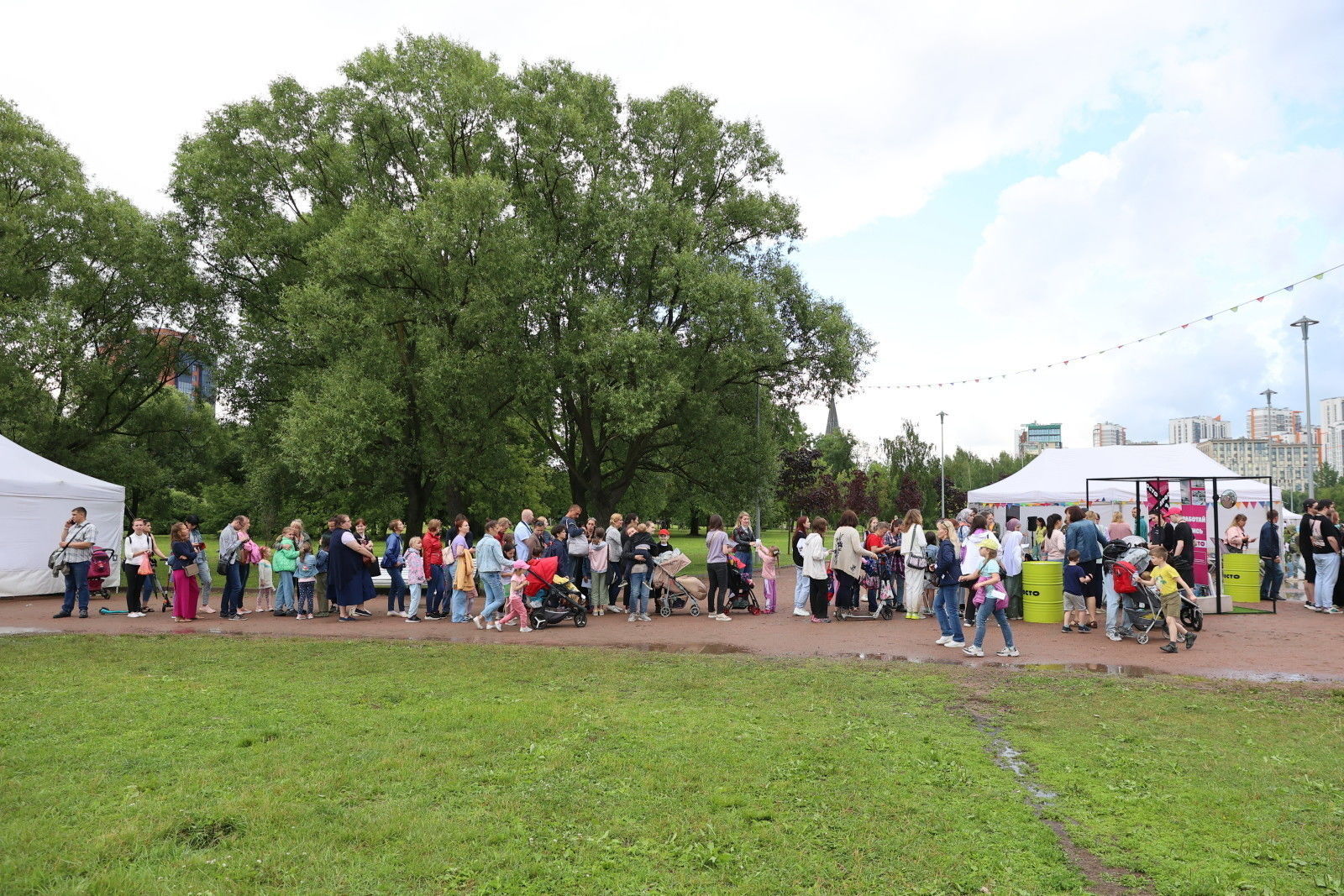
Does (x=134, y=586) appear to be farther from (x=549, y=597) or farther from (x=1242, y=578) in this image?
(x=1242, y=578)

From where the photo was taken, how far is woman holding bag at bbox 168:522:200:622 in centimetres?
1341

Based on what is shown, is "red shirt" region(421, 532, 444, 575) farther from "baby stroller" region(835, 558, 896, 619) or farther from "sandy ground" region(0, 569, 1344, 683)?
"baby stroller" region(835, 558, 896, 619)

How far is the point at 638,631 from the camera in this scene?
12.8 m

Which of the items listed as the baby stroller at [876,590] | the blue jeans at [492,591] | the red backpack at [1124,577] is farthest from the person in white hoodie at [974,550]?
the blue jeans at [492,591]

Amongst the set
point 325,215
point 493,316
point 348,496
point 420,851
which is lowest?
point 420,851

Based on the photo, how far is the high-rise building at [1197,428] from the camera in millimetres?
115312

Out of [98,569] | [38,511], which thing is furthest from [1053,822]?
[38,511]

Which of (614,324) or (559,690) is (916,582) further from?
(614,324)

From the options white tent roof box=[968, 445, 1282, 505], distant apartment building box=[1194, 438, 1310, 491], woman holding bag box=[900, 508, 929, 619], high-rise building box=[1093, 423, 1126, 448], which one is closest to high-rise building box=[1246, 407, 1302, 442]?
distant apartment building box=[1194, 438, 1310, 491]

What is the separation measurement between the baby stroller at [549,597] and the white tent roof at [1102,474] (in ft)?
39.8

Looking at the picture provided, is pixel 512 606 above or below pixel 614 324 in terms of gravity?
below

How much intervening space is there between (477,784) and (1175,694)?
6.27m

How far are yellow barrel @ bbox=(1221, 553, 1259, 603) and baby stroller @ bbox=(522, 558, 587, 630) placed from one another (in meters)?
11.6

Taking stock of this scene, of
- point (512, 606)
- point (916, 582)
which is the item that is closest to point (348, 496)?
point (512, 606)
